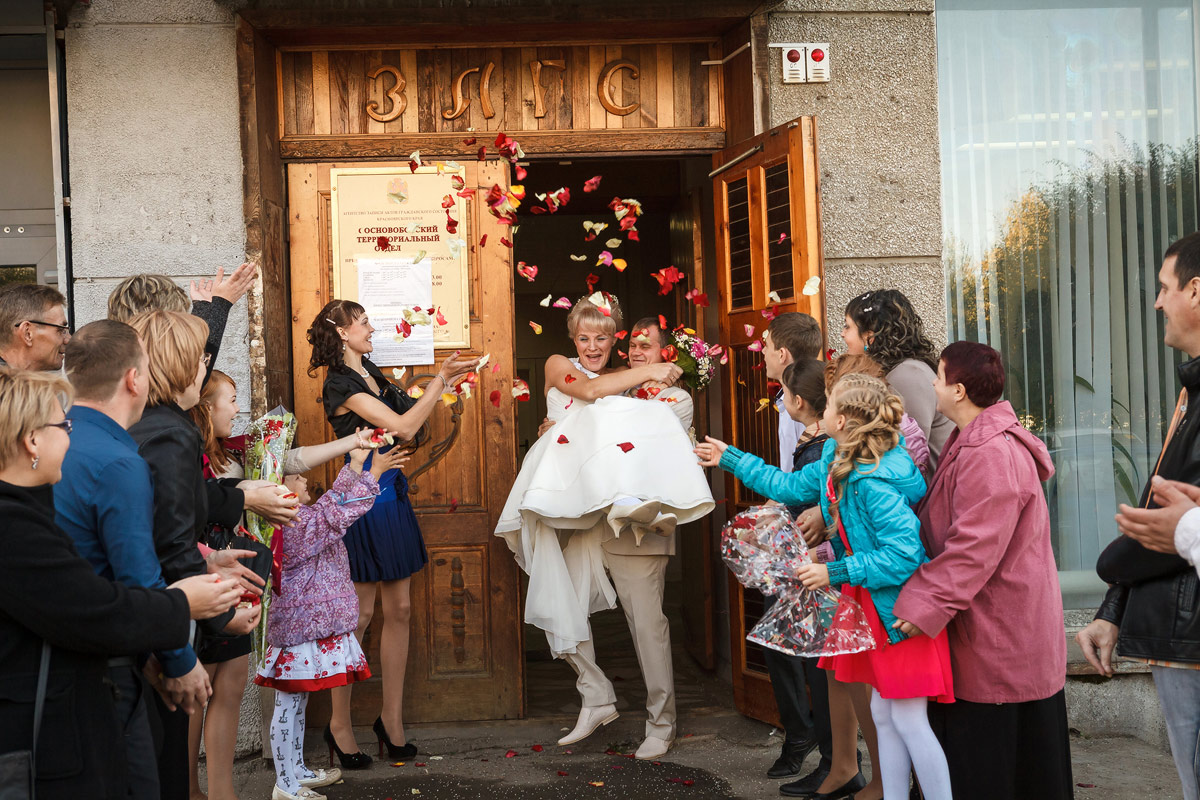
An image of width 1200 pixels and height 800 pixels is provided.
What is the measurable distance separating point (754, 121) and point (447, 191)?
A: 166 cm

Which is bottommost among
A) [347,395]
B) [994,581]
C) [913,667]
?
[913,667]

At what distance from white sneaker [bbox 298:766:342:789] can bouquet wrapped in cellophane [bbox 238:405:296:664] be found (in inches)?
25.7

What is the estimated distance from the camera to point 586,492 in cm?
489

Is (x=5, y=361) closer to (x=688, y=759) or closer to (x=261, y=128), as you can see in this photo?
(x=261, y=128)

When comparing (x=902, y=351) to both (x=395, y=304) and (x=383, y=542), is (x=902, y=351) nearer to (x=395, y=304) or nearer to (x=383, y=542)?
(x=383, y=542)

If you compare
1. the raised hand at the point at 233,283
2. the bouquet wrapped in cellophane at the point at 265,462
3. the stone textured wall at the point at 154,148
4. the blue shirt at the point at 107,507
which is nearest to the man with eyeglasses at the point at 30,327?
the raised hand at the point at 233,283

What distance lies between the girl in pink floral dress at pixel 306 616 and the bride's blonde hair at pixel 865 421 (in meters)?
1.97

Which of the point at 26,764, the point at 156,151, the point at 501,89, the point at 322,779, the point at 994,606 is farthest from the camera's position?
the point at 501,89

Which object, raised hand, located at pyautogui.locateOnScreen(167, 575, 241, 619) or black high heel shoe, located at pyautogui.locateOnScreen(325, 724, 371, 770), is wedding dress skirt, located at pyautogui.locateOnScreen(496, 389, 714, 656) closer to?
black high heel shoe, located at pyautogui.locateOnScreen(325, 724, 371, 770)

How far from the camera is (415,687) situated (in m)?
5.57

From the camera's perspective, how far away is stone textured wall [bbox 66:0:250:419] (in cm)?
516

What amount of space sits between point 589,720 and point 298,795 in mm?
1429

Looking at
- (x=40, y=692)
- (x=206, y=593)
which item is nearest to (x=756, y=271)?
(x=206, y=593)

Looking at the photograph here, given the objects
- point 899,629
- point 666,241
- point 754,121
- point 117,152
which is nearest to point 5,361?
point 117,152
